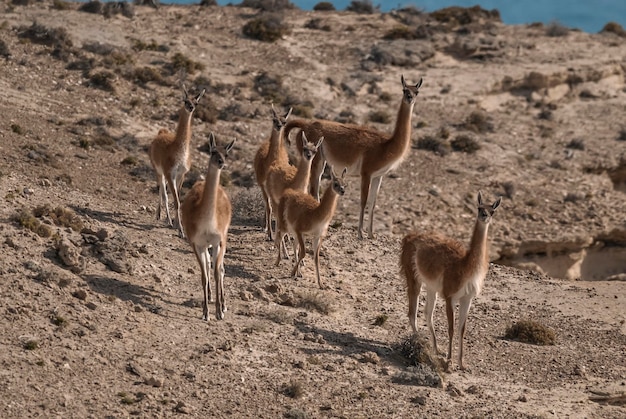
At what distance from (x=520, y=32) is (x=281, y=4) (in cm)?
1016

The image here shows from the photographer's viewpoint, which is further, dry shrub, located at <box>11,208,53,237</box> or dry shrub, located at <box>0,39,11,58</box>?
dry shrub, located at <box>0,39,11,58</box>

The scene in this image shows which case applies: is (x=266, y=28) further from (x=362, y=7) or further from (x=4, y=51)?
(x=4, y=51)

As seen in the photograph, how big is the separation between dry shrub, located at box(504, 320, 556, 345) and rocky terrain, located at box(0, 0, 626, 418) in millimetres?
180

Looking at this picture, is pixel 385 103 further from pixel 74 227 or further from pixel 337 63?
pixel 74 227

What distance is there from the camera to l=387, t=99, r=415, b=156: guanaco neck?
19188 mm

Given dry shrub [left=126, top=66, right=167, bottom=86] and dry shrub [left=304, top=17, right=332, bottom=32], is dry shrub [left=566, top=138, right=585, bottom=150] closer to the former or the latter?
dry shrub [left=304, top=17, right=332, bottom=32]

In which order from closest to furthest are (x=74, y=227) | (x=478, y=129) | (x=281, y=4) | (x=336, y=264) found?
(x=74, y=227) → (x=336, y=264) → (x=478, y=129) → (x=281, y=4)

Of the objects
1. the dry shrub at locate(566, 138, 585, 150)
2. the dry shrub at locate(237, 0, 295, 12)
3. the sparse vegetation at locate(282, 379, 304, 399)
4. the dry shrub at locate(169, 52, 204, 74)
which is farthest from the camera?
the dry shrub at locate(237, 0, 295, 12)

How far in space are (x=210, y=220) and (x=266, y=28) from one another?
2237cm

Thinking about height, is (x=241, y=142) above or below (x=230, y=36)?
below

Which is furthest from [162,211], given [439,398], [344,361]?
[439,398]

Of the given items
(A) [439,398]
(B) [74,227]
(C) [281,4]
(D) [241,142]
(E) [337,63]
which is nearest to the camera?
(A) [439,398]

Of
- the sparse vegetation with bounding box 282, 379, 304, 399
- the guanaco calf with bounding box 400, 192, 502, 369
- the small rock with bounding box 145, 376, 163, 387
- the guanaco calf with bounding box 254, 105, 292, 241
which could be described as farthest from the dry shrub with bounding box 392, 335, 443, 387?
the guanaco calf with bounding box 254, 105, 292, 241

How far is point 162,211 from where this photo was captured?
20.0 metres
